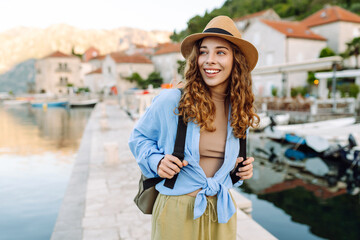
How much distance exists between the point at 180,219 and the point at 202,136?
442 mm

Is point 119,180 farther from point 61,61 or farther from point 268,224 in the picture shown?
point 61,61

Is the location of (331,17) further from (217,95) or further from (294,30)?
(217,95)

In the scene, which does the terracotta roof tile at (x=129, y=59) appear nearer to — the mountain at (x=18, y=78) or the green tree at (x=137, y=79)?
the green tree at (x=137, y=79)

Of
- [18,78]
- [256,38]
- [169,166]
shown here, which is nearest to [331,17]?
[256,38]

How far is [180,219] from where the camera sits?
158cm

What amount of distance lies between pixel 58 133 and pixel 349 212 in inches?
553

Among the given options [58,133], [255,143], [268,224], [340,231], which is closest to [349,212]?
[340,231]

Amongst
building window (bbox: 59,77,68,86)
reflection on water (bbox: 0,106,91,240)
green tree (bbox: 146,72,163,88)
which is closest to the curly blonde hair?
reflection on water (bbox: 0,106,91,240)

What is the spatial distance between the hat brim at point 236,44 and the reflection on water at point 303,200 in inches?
175

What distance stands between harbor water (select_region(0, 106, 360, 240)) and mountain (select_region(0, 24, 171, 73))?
15745cm

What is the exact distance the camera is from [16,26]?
19838 centimetres

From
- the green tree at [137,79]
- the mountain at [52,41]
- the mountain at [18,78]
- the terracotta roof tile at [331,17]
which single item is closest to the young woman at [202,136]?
the terracotta roof tile at [331,17]

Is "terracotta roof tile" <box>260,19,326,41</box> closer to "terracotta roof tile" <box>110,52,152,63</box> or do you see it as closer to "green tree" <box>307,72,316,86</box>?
"green tree" <box>307,72,316,86</box>

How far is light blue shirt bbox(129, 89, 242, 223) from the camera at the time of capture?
1.54 m
